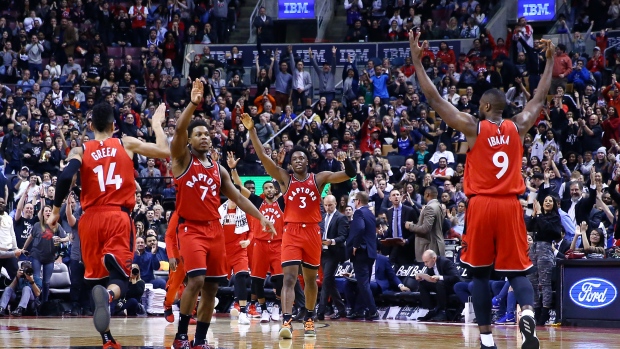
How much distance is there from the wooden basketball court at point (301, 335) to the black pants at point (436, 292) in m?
0.79

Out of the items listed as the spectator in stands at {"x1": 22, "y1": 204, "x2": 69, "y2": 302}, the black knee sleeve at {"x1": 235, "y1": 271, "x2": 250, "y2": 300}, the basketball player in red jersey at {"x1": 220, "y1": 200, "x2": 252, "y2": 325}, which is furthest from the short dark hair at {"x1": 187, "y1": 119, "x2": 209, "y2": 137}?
the spectator in stands at {"x1": 22, "y1": 204, "x2": 69, "y2": 302}

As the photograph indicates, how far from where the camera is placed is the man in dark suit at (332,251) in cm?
1748

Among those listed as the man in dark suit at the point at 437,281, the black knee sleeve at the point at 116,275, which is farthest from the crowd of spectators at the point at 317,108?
the black knee sleeve at the point at 116,275

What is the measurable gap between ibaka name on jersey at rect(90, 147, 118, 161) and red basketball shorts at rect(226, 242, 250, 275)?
7.11 metres

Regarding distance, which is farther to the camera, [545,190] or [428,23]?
[428,23]

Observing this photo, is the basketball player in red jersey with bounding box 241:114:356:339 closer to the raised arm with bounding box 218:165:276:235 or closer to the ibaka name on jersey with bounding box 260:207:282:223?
the raised arm with bounding box 218:165:276:235

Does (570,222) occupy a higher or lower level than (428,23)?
lower

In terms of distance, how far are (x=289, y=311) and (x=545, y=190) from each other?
789cm

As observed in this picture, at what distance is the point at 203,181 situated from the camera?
10.0m

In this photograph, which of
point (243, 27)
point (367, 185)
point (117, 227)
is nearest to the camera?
point (117, 227)

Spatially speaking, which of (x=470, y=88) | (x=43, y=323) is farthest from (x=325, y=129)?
(x=43, y=323)

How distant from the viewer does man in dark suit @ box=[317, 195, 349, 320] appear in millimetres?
17484

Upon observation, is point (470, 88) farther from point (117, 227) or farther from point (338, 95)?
point (117, 227)

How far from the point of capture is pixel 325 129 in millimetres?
24984
